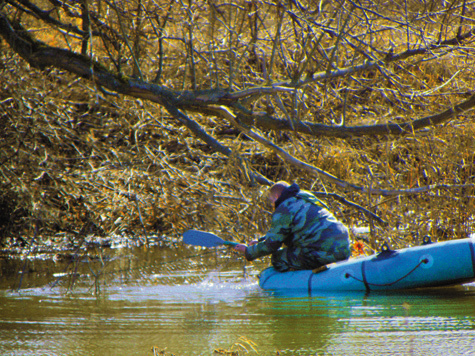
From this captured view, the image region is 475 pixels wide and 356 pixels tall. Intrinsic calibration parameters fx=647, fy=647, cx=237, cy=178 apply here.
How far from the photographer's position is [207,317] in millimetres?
4727

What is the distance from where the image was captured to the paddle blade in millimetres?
6789

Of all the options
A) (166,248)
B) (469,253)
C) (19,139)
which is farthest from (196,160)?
(469,253)

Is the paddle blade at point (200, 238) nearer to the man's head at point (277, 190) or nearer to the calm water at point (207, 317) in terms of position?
the calm water at point (207, 317)

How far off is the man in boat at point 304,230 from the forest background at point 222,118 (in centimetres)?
74

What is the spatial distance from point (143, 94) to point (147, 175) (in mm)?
2614

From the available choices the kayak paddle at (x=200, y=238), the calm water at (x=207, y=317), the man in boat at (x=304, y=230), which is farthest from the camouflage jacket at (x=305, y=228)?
the kayak paddle at (x=200, y=238)

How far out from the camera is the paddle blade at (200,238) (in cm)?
679

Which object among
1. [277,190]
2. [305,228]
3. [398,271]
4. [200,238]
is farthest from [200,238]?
[398,271]

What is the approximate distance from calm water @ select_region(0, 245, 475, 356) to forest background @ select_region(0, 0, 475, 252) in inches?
59.3

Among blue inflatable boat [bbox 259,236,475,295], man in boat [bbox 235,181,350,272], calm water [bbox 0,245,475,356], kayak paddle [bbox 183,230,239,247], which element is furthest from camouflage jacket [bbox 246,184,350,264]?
kayak paddle [bbox 183,230,239,247]

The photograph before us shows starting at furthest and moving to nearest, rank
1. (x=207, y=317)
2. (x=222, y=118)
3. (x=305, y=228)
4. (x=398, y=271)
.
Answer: (x=222, y=118) → (x=305, y=228) → (x=398, y=271) → (x=207, y=317)

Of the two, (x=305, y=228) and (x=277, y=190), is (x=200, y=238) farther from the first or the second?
(x=305, y=228)

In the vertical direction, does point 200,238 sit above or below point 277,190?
below

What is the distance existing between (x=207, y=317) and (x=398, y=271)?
74.9 inches
